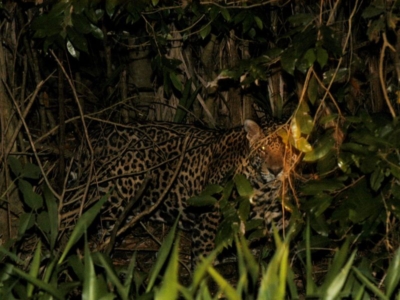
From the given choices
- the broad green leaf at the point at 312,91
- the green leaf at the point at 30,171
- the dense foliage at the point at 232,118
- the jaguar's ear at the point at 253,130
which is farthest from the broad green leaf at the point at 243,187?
the jaguar's ear at the point at 253,130

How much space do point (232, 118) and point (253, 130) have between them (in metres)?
1.69

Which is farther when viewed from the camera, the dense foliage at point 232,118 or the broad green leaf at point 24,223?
the broad green leaf at point 24,223

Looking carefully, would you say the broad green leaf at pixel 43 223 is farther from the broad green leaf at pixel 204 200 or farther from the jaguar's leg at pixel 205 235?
the jaguar's leg at pixel 205 235

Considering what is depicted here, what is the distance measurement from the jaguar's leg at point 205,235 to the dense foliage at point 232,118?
73 cm

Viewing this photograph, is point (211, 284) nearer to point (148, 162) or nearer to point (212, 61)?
point (148, 162)

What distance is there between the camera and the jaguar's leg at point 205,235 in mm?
7867

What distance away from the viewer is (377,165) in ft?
15.4

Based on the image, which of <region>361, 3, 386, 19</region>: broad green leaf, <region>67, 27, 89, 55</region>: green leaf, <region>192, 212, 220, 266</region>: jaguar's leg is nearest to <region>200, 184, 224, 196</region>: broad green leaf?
<region>67, 27, 89, 55</region>: green leaf

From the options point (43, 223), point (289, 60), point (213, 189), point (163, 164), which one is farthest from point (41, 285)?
point (163, 164)

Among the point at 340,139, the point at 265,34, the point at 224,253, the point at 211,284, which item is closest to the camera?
the point at 340,139

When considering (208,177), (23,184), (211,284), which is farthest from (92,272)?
(208,177)

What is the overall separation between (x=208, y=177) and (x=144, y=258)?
2.69 feet

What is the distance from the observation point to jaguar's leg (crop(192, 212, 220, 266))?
787cm

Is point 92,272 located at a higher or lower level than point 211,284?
higher
